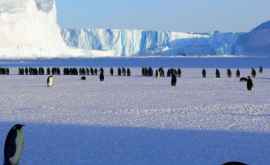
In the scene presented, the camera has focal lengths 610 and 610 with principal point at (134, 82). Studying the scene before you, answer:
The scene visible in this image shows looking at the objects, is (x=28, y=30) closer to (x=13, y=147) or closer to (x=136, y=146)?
(x=136, y=146)

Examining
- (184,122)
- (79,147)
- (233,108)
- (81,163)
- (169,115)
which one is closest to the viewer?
(81,163)

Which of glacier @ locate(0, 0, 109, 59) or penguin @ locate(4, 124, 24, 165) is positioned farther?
glacier @ locate(0, 0, 109, 59)

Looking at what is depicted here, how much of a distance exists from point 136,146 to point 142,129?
1.72 metres

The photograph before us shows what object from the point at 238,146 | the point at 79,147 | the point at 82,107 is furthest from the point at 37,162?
the point at 82,107

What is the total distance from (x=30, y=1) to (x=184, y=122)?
95377 millimetres

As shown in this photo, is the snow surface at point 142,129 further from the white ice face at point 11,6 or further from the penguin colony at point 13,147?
the white ice face at point 11,6

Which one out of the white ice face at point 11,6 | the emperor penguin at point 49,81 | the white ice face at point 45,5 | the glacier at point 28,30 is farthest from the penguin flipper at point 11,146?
the white ice face at point 45,5

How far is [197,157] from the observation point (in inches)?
289

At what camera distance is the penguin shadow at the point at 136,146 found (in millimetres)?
7164

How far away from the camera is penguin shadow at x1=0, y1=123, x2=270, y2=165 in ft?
23.5

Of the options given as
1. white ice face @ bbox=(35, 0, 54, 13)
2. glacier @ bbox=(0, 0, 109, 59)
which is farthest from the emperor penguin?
white ice face @ bbox=(35, 0, 54, 13)

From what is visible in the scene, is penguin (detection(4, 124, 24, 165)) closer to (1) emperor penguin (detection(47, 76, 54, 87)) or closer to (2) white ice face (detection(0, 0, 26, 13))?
(1) emperor penguin (detection(47, 76, 54, 87))

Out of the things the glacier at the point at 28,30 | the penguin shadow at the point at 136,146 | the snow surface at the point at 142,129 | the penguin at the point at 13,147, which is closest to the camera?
the penguin at the point at 13,147

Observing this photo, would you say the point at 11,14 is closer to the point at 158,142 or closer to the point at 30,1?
the point at 30,1
